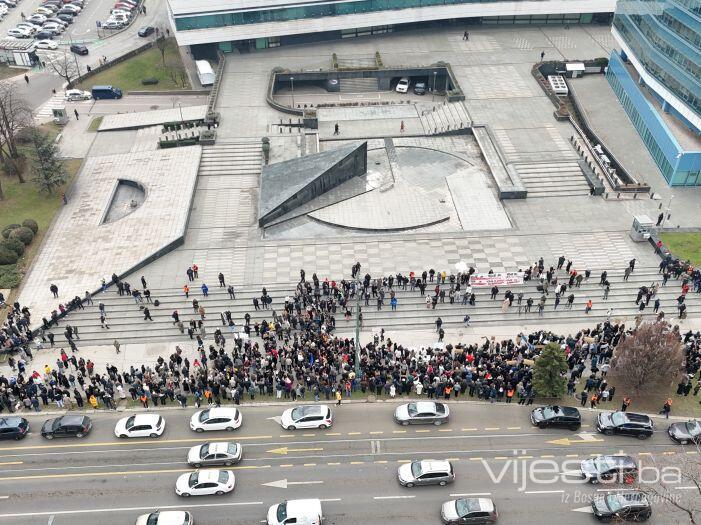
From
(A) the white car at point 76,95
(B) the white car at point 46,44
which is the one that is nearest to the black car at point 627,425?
(A) the white car at point 76,95

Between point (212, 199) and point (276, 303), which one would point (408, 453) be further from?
point (212, 199)

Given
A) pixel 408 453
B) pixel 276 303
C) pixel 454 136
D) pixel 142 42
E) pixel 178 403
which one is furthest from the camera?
pixel 142 42

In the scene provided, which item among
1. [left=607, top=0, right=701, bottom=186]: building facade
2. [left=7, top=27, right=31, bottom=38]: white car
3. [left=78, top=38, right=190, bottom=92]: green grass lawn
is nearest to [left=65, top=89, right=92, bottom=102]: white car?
[left=78, top=38, right=190, bottom=92]: green grass lawn

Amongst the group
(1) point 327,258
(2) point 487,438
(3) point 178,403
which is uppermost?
(1) point 327,258

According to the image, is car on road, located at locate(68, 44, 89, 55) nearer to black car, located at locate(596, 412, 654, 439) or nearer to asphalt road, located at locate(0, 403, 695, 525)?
asphalt road, located at locate(0, 403, 695, 525)

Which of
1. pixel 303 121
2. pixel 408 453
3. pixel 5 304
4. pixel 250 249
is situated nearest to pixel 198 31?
pixel 303 121

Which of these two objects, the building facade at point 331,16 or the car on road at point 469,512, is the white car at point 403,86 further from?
the car on road at point 469,512

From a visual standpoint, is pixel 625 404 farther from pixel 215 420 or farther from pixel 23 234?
pixel 23 234
